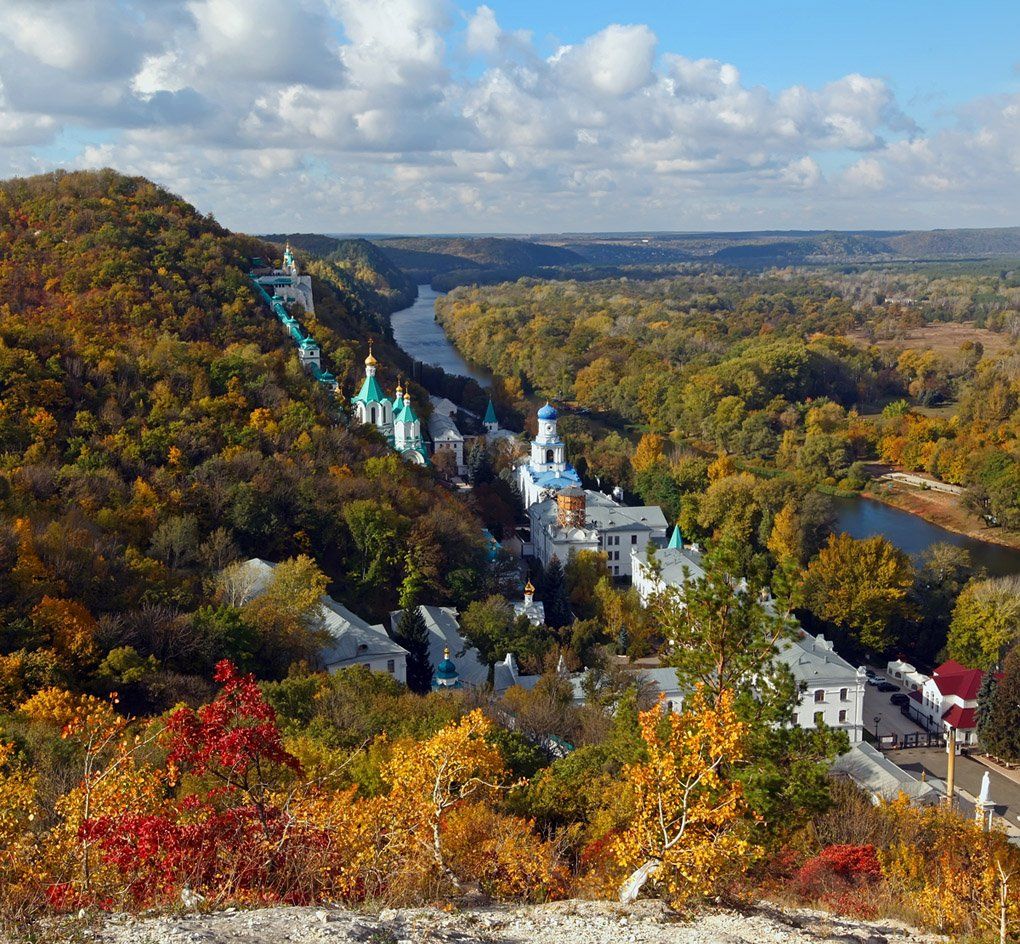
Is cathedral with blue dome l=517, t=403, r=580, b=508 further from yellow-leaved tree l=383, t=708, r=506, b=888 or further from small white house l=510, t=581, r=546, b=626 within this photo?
yellow-leaved tree l=383, t=708, r=506, b=888

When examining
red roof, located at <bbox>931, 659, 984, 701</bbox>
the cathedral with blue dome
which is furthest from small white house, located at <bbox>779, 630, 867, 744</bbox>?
the cathedral with blue dome

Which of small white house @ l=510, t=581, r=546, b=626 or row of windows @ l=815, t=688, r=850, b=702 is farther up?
small white house @ l=510, t=581, r=546, b=626

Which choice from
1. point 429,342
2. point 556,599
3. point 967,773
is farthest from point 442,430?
point 429,342

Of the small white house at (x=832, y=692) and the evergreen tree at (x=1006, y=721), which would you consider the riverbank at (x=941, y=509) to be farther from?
the small white house at (x=832, y=692)

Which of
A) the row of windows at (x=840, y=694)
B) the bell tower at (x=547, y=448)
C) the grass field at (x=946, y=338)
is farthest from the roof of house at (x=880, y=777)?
the grass field at (x=946, y=338)

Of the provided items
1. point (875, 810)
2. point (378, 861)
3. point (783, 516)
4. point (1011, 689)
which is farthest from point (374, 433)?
point (378, 861)

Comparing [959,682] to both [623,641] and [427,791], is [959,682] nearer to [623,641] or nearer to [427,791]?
[623,641]
